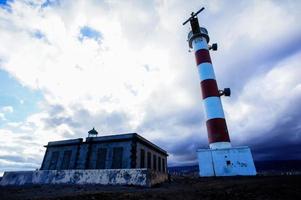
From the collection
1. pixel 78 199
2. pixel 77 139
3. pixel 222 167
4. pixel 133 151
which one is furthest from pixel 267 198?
pixel 77 139

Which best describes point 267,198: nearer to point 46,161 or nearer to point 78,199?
point 78,199

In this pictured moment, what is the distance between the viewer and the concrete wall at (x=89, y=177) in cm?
1058

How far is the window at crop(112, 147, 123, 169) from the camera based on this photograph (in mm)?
16312

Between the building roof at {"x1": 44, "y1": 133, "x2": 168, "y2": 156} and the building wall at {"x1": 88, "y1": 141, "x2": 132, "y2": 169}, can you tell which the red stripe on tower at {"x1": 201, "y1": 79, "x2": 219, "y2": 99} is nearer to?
the building roof at {"x1": 44, "y1": 133, "x2": 168, "y2": 156}

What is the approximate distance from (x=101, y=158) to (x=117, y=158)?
187 centimetres

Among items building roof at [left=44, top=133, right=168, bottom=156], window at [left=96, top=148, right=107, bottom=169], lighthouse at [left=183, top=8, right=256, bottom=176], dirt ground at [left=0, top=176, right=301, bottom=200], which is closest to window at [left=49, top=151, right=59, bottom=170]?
building roof at [left=44, top=133, right=168, bottom=156]

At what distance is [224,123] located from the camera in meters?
17.3

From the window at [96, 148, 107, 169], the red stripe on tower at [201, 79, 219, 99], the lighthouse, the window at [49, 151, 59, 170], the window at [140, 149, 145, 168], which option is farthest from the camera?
the window at [49, 151, 59, 170]

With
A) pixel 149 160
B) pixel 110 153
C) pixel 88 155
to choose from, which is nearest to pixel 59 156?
pixel 88 155

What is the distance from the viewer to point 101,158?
17250 mm

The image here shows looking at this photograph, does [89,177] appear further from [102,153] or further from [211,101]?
[211,101]

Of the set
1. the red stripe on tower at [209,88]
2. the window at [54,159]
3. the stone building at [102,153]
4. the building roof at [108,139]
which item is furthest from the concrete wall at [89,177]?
the red stripe on tower at [209,88]

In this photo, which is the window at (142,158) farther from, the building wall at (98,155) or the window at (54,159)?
the window at (54,159)

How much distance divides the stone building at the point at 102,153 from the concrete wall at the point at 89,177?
14.2 feet
